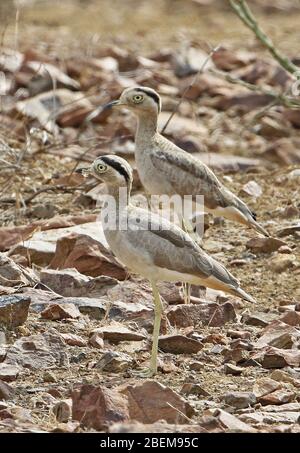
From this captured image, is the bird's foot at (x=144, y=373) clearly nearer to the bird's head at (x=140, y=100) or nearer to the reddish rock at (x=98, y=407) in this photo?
the reddish rock at (x=98, y=407)

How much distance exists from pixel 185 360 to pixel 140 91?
7.32 ft

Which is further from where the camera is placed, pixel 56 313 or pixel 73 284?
pixel 73 284

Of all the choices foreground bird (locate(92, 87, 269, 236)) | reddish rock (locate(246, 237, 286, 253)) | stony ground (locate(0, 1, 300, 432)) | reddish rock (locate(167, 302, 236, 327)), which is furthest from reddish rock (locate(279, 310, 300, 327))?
reddish rock (locate(246, 237, 286, 253))

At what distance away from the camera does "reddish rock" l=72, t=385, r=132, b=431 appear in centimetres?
524

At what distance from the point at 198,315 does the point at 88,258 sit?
959 millimetres

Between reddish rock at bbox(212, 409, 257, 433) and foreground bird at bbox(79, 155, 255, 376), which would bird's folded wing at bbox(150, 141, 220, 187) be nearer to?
foreground bird at bbox(79, 155, 255, 376)

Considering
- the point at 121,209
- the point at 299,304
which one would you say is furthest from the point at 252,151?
the point at 121,209

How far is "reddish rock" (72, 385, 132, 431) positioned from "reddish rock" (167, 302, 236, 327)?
5.01 feet

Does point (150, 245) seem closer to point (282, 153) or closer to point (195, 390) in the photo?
point (195, 390)

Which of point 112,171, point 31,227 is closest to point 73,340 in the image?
point 112,171

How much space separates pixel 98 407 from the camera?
17.3ft

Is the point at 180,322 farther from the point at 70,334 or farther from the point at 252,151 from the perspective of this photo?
the point at 252,151

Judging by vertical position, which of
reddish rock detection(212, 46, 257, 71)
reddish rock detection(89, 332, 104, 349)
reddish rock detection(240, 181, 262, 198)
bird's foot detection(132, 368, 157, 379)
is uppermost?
bird's foot detection(132, 368, 157, 379)

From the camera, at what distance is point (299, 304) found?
7234mm
